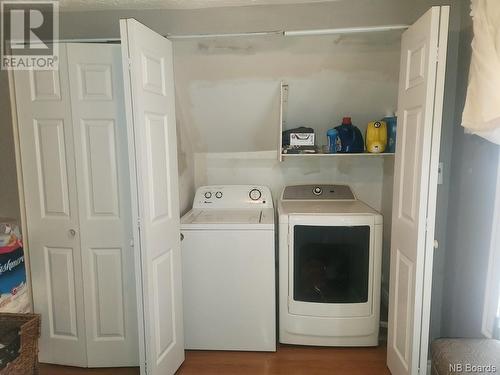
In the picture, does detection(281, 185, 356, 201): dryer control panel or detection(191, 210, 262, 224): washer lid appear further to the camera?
detection(281, 185, 356, 201): dryer control panel

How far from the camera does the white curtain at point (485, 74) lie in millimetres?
1310

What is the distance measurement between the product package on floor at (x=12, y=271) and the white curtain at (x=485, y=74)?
2.39m

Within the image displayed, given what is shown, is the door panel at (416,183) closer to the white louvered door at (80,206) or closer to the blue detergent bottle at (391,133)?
the blue detergent bottle at (391,133)

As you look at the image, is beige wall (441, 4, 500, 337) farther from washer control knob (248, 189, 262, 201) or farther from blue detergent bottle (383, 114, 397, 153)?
washer control knob (248, 189, 262, 201)

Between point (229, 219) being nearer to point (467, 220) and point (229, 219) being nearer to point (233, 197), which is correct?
point (233, 197)

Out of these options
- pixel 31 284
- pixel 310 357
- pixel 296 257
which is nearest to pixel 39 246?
pixel 31 284

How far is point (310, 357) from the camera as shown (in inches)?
90.0

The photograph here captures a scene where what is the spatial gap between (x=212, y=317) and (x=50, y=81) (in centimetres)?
174

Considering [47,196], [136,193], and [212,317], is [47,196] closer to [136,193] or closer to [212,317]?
[136,193]

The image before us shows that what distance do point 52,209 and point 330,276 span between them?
1799 mm

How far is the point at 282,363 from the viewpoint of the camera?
2223 millimetres

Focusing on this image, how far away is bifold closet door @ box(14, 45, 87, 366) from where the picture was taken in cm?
190

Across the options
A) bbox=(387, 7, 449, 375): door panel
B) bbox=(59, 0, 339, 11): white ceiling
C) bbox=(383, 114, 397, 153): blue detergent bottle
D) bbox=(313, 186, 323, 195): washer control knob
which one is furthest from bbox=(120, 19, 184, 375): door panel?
bbox=(383, 114, 397, 153): blue detergent bottle

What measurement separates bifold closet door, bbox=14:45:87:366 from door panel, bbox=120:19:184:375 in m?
0.52
